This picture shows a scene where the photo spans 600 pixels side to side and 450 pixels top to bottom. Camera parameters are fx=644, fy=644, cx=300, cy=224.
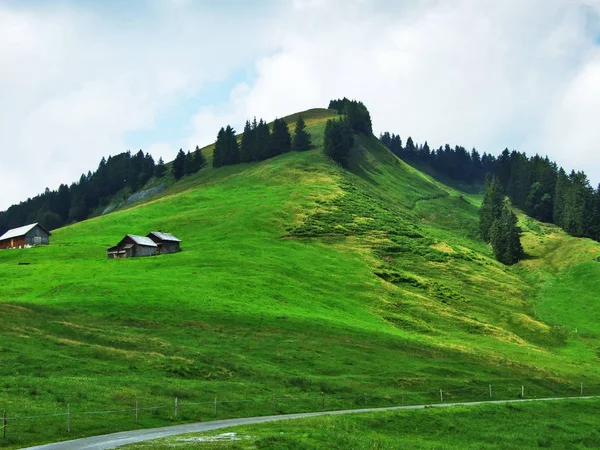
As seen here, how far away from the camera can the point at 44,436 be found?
3619 centimetres

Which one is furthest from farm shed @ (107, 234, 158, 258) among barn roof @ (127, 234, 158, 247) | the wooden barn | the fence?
the fence

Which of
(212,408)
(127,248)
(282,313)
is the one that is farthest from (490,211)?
(212,408)

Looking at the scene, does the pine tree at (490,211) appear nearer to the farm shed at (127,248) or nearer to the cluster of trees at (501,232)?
the cluster of trees at (501,232)

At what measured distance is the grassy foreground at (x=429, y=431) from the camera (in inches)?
1390

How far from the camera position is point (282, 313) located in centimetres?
8769

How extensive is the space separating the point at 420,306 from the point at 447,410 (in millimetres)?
56278

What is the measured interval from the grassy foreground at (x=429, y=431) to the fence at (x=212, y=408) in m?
6.33

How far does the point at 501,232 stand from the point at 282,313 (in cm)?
9042

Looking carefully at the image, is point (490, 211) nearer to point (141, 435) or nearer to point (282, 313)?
point (282, 313)

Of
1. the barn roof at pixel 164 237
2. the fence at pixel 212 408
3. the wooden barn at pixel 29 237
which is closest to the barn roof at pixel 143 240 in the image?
the barn roof at pixel 164 237

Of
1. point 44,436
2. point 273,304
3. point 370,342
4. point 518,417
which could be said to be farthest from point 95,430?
point 273,304

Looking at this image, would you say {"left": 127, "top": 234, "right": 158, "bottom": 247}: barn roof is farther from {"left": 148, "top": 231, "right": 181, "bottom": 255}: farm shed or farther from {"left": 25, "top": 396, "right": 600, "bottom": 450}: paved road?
{"left": 25, "top": 396, "right": 600, "bottom": 450}: paved road

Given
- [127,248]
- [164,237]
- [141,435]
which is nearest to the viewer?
[141,435]

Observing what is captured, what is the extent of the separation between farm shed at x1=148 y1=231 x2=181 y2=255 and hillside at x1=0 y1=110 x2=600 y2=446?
353 cm
